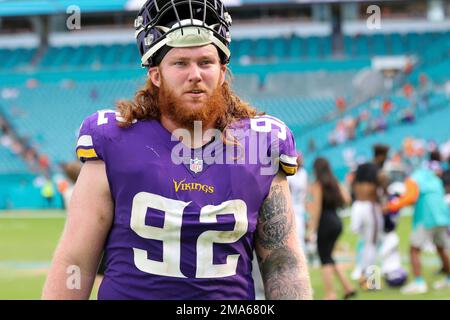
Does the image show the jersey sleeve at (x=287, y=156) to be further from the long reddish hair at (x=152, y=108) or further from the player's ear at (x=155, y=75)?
the player's ear at (x=155, y=75)

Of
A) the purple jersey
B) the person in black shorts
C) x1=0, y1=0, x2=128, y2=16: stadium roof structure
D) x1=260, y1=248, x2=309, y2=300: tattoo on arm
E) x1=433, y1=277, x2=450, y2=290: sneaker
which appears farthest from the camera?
x1=0, y1=0, x2=128, y2=16: stadium roof structure

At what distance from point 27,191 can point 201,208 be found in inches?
1000

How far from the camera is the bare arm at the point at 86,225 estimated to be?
2.61 meters

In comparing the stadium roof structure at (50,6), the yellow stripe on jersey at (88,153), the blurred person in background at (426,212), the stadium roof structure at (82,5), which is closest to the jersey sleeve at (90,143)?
the yellow stripe on jersey at (88,153)

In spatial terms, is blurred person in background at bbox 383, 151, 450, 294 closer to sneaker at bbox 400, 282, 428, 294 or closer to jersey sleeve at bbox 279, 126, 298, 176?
sneaker at bbox 400, 282, 428, 294

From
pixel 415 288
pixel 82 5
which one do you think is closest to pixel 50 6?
pixel 82 5

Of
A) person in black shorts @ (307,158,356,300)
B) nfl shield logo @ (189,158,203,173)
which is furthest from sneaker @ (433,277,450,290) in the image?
nfl shield logo @ (189,158,203,173)

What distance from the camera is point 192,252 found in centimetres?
255

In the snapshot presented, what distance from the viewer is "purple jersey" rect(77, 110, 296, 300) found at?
8.35 feet

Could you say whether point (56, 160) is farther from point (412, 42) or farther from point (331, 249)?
point (331, 249)

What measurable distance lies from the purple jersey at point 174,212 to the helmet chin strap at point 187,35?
273 mm

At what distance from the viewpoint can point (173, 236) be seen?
2.55 metres
